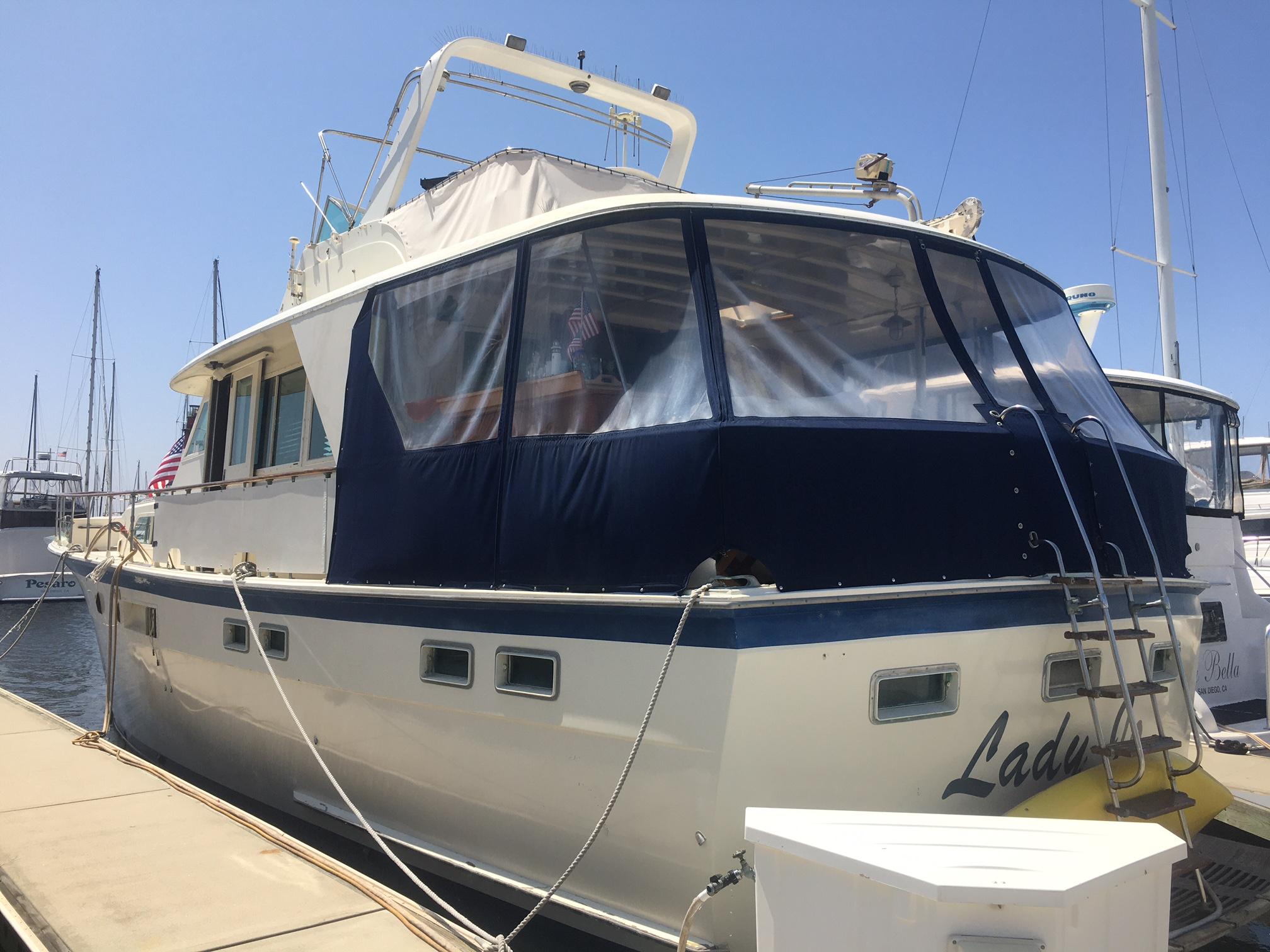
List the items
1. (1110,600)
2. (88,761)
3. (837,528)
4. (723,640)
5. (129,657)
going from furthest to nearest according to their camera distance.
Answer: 1. (129,657)
2. (88,761)
3. (1110,600)
4. (837,528)
5. (723,640)

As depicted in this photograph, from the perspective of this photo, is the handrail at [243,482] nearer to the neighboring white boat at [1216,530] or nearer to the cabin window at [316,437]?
the cabin window at [316,437]

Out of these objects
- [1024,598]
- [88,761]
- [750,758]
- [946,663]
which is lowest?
[88,761]

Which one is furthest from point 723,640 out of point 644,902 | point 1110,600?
point 1110,600

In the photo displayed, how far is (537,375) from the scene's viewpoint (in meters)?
3.90

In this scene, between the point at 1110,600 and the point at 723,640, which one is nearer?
the point at 723,640

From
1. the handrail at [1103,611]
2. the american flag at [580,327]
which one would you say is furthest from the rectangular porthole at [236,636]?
the handrail at [1103,611]

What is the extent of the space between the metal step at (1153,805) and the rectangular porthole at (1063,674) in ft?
1.40

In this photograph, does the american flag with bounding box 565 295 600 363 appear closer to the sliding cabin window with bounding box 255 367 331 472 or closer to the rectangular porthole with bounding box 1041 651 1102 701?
the rectangular porthole with bounding box 1041 651 1102 701

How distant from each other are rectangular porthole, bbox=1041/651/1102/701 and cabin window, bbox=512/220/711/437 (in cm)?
169

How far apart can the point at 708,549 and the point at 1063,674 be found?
1.60 meters

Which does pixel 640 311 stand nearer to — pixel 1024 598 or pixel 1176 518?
pixel 1024 598

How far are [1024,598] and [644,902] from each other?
1.79 meters

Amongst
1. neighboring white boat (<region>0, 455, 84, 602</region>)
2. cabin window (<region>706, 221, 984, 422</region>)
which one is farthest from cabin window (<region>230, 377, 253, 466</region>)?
neighboring white boat (<region>0, 455, 84, 602</region>)

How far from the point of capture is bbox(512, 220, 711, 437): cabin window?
354 centimetres
